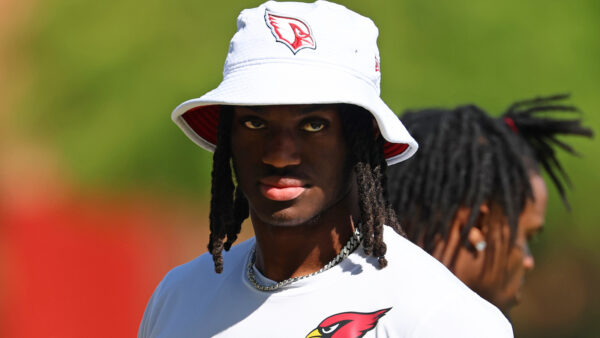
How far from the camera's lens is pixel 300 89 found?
229 cm

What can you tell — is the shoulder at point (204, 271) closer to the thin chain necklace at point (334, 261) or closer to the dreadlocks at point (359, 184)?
the dreadlocks at point (359, 184)

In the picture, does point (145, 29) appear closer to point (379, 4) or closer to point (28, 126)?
point (28, 126)

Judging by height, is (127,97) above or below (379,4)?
below

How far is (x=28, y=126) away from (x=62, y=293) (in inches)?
54.2

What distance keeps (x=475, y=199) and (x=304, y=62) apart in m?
1.59

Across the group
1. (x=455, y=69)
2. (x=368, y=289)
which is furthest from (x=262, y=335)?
(x=455, y=69)

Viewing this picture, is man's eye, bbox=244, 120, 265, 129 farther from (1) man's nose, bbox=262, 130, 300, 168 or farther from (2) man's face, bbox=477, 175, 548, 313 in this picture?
(2) man's face, bbox=477, 175, 548, 313

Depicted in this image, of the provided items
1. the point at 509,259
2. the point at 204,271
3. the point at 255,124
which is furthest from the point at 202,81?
the point at 255,124

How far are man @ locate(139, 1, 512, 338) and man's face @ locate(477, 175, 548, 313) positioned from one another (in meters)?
1.19

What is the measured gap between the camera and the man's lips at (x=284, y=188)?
241cm

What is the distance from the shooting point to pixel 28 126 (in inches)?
275

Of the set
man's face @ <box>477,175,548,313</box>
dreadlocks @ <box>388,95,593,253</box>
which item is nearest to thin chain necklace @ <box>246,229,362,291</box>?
dreadlocks @ <box>388,95,593,253</box>

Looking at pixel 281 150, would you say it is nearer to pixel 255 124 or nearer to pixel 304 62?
pixel 255 124

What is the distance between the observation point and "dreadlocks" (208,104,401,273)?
2.44 m
